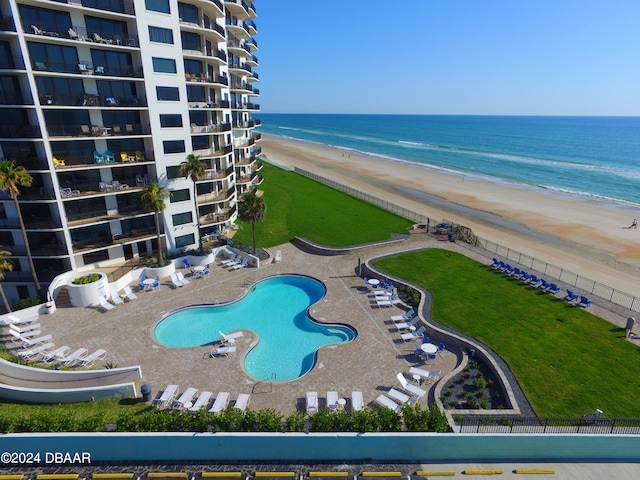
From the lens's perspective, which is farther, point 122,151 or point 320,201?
point 320,201

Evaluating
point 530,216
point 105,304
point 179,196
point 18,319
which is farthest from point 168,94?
point 530,216

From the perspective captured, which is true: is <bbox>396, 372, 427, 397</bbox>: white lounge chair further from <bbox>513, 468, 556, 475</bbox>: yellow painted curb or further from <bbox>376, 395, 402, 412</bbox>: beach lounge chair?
<bbox>513, 468, 556, 475</bbox>: yellow painted curb

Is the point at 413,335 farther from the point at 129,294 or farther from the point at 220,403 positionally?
the point at 129,294

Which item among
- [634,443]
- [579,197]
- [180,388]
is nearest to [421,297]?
[634,443]

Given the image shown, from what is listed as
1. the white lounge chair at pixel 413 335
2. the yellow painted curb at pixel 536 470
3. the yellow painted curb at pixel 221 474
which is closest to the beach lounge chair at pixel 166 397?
the yellow painted curb at pixel 221 474

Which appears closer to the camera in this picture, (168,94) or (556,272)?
(168,94)

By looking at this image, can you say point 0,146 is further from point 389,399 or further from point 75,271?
point 389,399

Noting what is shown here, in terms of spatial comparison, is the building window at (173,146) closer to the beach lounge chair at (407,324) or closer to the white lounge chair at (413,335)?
the beach lounge chair at (407,324)
